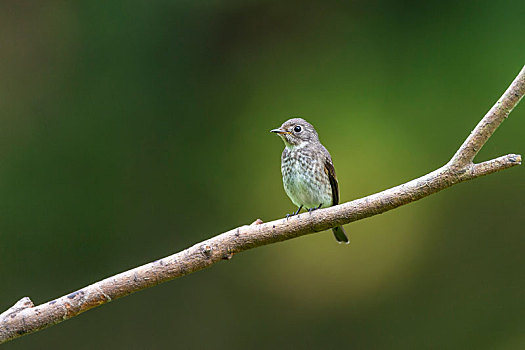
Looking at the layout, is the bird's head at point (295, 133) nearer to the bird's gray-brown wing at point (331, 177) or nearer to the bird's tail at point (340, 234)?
the bird's gray-brown wing at point (331, 177)

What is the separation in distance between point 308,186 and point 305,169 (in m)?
0.09

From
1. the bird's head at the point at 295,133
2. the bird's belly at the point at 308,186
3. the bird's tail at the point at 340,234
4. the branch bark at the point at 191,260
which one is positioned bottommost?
the branch bark at the point at 191,260

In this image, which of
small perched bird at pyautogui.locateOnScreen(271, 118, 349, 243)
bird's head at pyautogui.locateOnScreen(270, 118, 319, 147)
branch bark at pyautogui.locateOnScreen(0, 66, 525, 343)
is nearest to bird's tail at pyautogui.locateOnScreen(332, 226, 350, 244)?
small perched bird at pyautogui.locateOnScreen(271, 118, 349, 243)

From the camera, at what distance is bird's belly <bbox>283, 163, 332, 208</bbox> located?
3238mm

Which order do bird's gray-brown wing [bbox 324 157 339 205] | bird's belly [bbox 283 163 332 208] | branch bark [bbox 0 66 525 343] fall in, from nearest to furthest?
branch bark [bbox 0 66 525 343] < bird's belly [bbox 283 163 332 208] < bird's gray-brown wing [bbox 324 157 339 205]

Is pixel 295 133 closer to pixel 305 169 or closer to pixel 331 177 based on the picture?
pixel 305 169

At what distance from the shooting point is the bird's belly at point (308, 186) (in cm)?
324

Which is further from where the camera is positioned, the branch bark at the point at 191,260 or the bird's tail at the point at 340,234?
the bird's tail at the point at 340,234

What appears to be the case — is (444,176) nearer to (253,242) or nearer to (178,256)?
(253,242)

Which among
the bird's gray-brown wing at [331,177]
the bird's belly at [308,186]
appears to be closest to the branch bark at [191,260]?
the bird's belly at [308,186]

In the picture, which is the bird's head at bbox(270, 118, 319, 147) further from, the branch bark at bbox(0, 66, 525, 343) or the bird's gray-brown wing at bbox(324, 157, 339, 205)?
the branch bark at bbox(0, 66, 525, 343)

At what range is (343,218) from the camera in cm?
220

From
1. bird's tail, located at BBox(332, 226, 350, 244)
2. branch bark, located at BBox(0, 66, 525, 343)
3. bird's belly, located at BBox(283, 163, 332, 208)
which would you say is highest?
bird's belly, located at BBox(283, 163, 332, 208)

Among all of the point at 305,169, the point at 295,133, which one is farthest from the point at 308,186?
the point at 295,133
